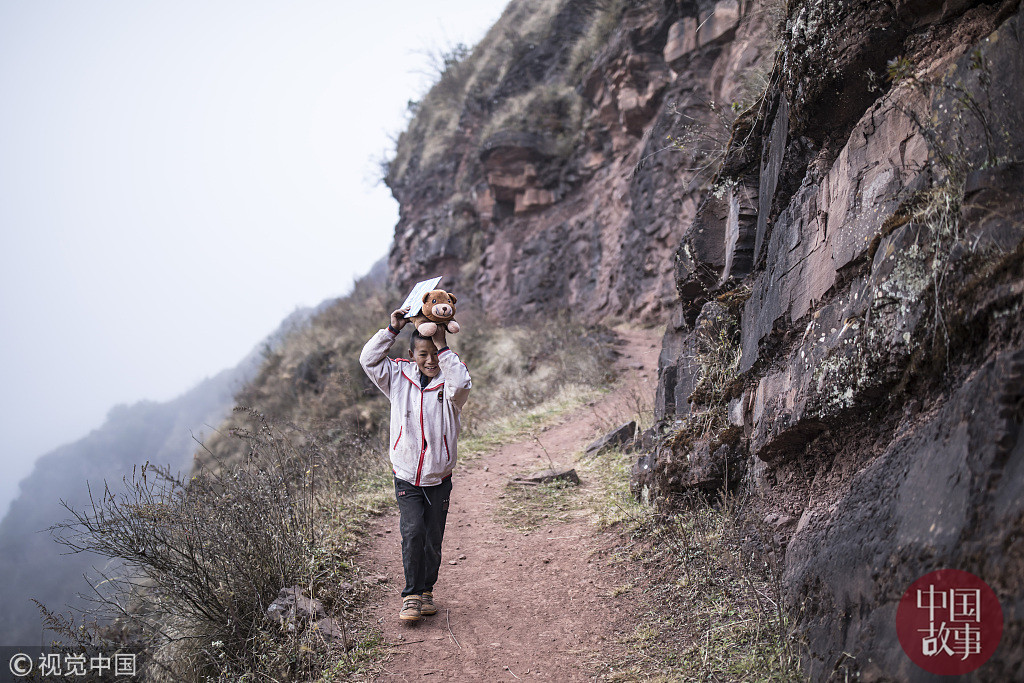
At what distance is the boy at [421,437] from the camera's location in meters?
3.38

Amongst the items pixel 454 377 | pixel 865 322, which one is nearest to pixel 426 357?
pixel 454 377

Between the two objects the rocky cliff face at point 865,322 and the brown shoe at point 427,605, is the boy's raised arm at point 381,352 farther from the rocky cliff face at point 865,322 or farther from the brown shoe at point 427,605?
the rocky cliff face at point 865,322

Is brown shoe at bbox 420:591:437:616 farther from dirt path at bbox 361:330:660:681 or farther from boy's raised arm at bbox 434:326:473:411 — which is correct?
boy's raised arm at bbox 434:326:473:411

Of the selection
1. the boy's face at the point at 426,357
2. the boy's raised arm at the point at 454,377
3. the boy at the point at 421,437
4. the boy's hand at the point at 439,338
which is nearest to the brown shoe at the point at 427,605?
the boy at the point at 421,437

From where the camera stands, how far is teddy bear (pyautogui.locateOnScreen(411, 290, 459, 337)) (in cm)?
344

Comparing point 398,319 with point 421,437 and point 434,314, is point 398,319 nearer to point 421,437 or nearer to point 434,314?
point 434,314

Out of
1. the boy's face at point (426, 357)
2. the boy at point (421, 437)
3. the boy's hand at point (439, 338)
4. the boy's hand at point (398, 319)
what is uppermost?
the boy's hand at point (398, 319)

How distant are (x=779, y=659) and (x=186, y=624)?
132 inches

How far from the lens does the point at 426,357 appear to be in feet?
11.5

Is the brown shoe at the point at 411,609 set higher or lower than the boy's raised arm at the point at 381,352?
lower

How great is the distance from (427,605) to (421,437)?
1.03 m

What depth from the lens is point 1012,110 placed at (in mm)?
2008

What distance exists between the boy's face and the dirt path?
149 centimetres

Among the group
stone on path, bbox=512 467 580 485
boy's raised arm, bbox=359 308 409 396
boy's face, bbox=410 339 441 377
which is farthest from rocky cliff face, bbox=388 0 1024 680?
boy's raised arm, bbox=359 308 409 396
